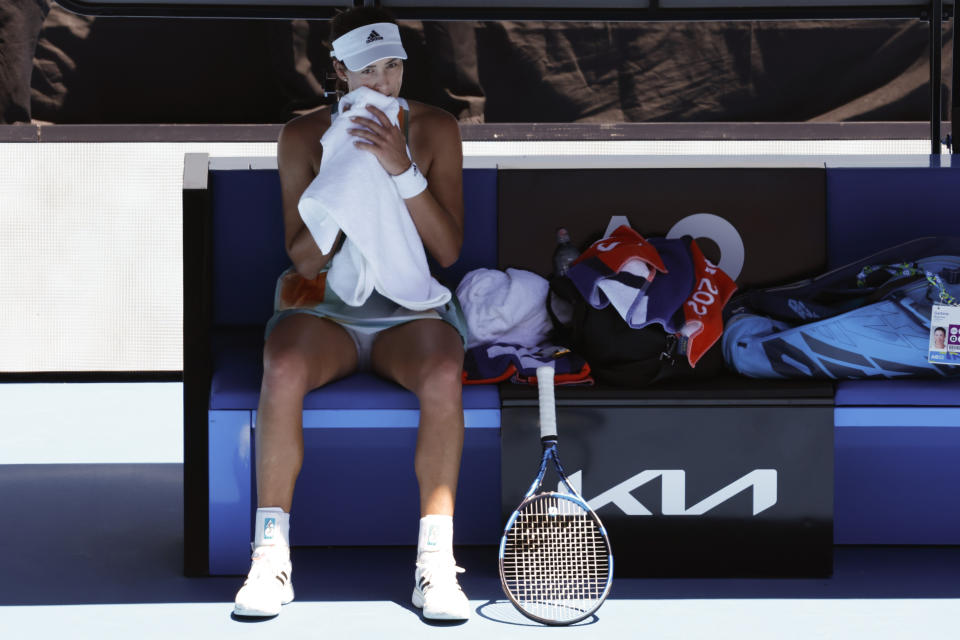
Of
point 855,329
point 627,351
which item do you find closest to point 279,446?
point 627,351

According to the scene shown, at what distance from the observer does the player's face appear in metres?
2.96

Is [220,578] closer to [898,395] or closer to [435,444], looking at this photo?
[435,444]

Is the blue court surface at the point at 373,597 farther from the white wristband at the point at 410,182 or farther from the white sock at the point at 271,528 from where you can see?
the white wristband at the point at 410,182

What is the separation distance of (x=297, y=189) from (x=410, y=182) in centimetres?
32

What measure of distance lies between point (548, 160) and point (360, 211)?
0.77 metres

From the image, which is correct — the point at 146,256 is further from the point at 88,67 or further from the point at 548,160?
the point at 548,160

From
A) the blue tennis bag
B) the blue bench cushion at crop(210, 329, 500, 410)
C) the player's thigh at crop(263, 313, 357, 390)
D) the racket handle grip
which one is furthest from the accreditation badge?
the player's thigh at crop(263, 313, 357, 390)

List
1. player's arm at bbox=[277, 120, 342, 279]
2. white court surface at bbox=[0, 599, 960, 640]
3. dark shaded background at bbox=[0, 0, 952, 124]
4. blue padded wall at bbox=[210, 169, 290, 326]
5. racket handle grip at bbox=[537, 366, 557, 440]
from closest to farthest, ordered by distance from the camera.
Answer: white court surface at bbox=[0, 599, 960, 640]
racket handle grip at bbox=[537, 366, 557, 440]
player's arm at bbox=[277, 120, 342, 279]
blue padded wall at bbox=[210, 169, 290, 326]
dark shaded background at bbox=[0, 0, 952, 124]

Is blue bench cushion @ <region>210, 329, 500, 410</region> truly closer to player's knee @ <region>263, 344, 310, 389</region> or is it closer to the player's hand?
player's knee @ <region>263, 344, 310, 389</region>

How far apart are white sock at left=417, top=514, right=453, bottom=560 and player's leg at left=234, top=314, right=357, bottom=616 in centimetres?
30

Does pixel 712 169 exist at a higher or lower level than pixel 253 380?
higher

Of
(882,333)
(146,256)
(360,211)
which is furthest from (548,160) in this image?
(146,256)

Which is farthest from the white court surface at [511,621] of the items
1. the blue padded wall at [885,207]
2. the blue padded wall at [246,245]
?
the blue padded wall at [885,207]

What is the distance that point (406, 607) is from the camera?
2.68m
